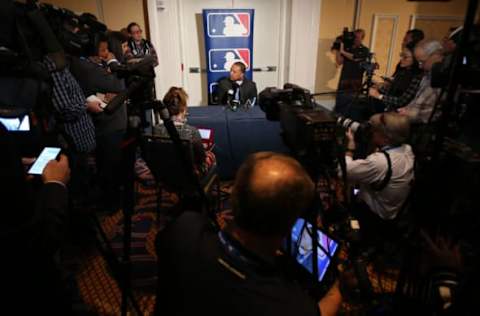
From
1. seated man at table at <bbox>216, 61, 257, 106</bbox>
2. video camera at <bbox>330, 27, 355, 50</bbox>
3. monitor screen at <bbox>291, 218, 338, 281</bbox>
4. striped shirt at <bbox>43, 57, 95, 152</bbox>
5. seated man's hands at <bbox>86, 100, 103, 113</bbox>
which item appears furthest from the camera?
video camera at <bbox>330, 27, 355, 50</bbox>

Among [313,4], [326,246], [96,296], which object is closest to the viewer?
[326,246]

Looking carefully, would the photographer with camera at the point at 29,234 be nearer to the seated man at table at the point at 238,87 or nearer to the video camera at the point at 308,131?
the video camera at the point at 308,131

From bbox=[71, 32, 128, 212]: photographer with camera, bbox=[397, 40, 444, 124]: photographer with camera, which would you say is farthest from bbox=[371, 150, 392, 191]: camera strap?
bbox=[71, 32, 128, 212]: photographer with camera

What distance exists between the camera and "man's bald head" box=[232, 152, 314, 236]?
0.77 m

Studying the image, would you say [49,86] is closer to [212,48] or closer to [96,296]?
[96,296]

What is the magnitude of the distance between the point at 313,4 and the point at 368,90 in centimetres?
171

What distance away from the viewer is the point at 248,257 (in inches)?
30.8

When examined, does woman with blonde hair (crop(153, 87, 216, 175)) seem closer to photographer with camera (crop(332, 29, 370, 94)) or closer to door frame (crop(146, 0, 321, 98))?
door frame (crop(146, 0, 321, 98))

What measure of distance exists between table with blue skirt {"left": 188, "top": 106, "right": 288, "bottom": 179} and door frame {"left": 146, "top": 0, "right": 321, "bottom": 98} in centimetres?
177

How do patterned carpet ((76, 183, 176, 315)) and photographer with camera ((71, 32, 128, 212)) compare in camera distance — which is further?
photographer with camera ((71, 32, 128, 212))

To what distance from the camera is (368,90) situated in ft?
12.2

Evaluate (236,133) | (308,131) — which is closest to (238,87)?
(236,133)

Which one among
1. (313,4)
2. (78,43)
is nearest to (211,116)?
(78,43)

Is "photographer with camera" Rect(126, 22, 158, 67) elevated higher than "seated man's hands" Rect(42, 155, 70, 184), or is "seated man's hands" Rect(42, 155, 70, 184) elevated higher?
"photographer with camera" Rect(126, 22, 158, 67)
